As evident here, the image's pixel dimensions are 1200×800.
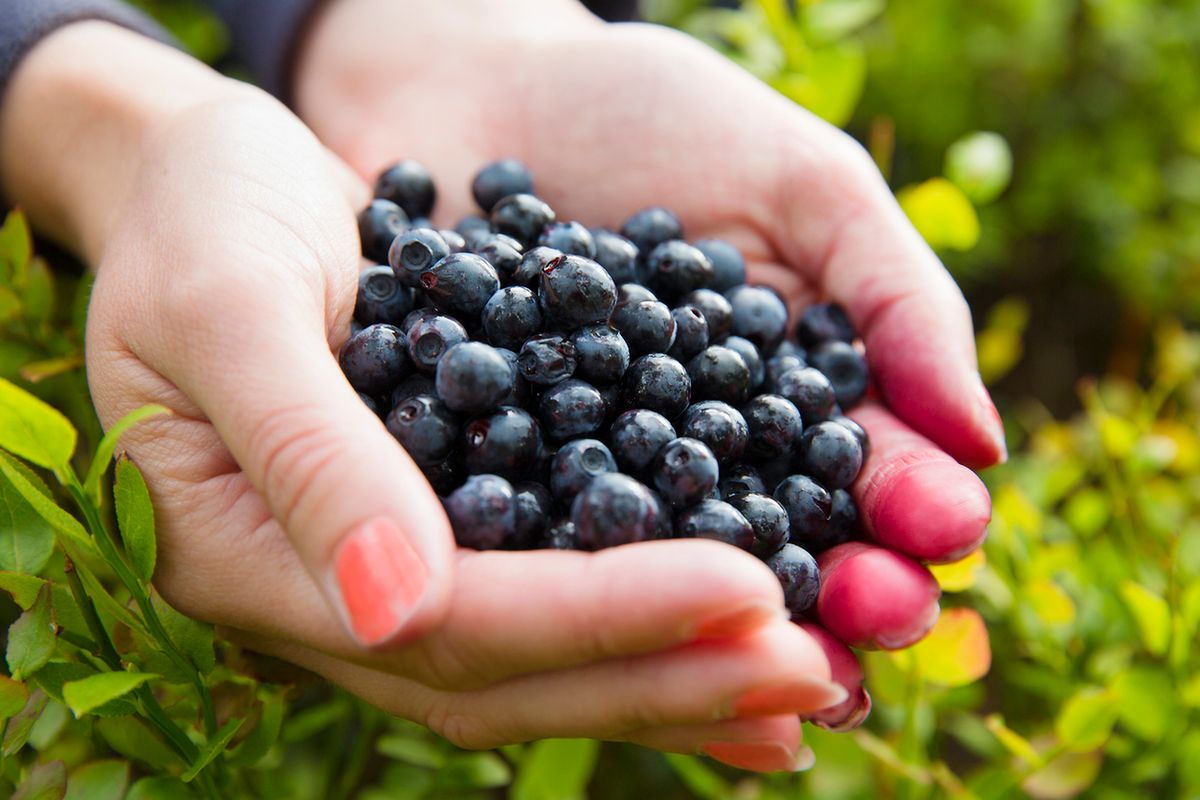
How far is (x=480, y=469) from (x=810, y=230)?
0.88 metres

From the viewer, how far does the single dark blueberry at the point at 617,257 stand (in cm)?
162

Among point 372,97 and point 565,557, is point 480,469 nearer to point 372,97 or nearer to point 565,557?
point 565,557

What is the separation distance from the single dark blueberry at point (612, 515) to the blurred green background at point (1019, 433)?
42cm

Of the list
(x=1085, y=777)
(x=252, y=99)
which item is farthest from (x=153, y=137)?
(x=1085, y=777)

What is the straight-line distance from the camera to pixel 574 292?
1.38 m

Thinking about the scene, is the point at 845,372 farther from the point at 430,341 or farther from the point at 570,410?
the point at 430,341

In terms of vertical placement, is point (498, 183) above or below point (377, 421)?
below

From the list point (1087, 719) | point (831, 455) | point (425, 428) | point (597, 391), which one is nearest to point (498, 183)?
point (597, 391)

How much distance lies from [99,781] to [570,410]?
709mm

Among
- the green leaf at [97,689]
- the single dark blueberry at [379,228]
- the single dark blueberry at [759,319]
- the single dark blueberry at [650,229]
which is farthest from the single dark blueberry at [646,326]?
the green leaf at [97,689]

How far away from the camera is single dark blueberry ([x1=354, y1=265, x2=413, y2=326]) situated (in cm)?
145

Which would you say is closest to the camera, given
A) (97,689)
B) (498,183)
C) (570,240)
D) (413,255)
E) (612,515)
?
(97,689)

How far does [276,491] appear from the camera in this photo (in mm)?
1012

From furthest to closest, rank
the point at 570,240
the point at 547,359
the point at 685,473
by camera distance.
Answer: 1. the point at 570,240
2. the point at 547,359
3. the point at 685,473
